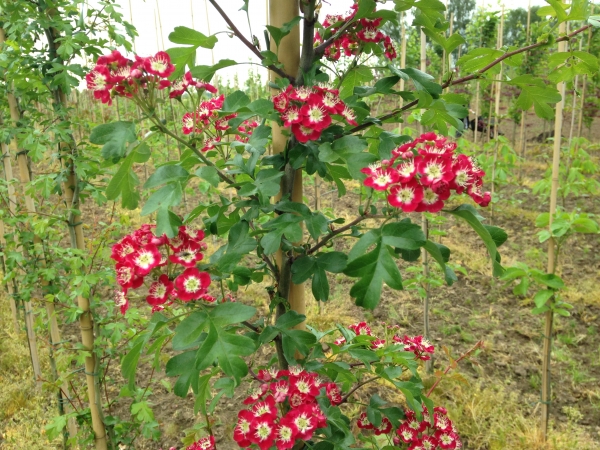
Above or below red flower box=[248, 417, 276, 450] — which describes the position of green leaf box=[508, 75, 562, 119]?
above

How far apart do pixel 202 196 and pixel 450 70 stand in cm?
677

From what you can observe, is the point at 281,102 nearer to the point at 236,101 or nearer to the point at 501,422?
the point at 236,101

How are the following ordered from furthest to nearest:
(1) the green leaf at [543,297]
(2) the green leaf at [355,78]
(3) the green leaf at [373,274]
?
(1) the green leaf at [543,297]
(2) the green leaf at [355,78]
(3) the green leaf at [373,274]

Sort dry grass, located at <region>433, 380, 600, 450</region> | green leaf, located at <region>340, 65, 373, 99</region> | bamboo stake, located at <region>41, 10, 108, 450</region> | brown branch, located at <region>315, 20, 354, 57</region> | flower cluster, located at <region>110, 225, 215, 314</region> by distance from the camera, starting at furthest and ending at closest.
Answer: dry grass, located at <region>433, 380, 600, 450</region> → bamboo stake, located at <region>41, 10, 108, 450</region> → green leaf, located at <region>340, 65, 373, 99</region> → brown branch, located at <region>315, 20, 354, 57</region> → flower cluster, located at <region>110, 225, 215, 314</region>

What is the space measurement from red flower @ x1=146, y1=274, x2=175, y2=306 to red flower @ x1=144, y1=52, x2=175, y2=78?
408mm

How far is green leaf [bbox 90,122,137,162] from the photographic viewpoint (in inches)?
34.3

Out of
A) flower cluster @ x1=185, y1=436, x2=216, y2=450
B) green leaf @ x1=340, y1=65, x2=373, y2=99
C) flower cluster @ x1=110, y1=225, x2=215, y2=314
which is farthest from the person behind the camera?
flower cluster @ x1=185, y1=436, x2=216, y2=450

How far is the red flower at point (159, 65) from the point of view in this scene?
0.90 m

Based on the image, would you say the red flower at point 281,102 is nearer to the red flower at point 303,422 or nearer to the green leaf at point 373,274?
the green leaf at point 373,274

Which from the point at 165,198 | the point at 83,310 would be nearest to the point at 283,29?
the point at 165,198

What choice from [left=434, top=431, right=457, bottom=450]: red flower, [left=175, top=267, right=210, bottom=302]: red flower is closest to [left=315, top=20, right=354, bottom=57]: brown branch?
[left=175, top=267, right=210, bottom=302]: red flower

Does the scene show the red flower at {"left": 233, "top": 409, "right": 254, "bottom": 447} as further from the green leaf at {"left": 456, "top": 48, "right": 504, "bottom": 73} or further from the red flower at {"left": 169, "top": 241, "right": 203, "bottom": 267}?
the green leaf at {"left": 456, "top": 48, "right": 504, "bottom": 73}

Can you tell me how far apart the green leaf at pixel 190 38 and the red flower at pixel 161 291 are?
525 millimetres

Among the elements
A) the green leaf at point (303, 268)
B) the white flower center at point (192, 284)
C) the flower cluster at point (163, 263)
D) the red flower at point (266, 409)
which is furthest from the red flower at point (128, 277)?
the red flower at point (266, 409)
